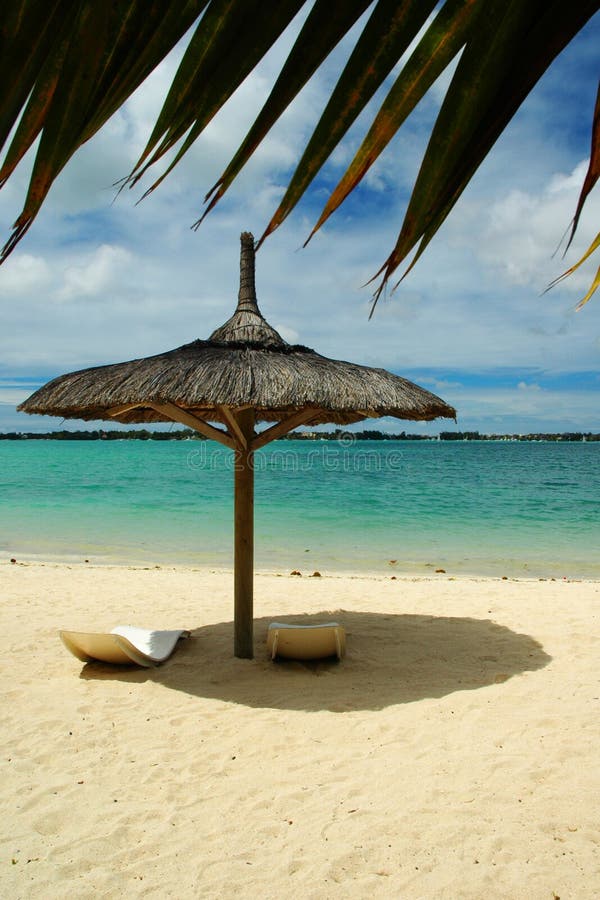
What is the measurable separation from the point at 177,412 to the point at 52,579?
458 cm

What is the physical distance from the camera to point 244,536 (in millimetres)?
4648

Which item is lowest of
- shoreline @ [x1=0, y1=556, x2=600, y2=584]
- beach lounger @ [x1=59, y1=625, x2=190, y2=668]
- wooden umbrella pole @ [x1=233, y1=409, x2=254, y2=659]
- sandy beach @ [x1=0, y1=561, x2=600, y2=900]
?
shoreline @ [x1=0, y1=556, x2=600, y2=584]

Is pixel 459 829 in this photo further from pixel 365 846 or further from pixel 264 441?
pixel 264 441

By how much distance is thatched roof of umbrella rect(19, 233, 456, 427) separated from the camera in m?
3.80

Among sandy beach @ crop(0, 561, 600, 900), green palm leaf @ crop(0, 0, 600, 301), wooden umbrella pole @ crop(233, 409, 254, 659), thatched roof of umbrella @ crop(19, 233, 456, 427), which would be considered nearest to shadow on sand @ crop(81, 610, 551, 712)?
sandy beach @ crop(0, 561, 600, 900)

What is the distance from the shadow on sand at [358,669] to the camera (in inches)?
160

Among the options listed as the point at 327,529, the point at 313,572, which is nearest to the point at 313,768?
the point at 313,572

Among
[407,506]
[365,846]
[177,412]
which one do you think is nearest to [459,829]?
[365,846]

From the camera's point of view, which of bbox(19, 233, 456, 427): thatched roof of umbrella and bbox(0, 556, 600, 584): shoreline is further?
bbox(0, 556, 600, 584): shoreline

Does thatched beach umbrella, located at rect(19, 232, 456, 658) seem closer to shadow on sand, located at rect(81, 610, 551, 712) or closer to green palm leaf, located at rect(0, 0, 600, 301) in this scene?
shadow on sand, located at rect(81, 610, 551, 712)

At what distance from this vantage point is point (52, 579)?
7.95 m

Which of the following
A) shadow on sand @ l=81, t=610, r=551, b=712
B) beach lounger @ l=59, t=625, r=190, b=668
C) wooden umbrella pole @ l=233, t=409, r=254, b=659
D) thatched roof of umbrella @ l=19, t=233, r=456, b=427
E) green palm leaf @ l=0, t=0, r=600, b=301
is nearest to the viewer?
green palm leaf @ l=0, t=0, r=600, b=301

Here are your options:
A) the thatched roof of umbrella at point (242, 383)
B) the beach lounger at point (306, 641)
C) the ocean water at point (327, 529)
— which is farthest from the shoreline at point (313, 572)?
the thatched roof of umbrella at point (242, 383)

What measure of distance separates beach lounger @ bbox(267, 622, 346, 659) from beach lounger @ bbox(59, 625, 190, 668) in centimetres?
85
